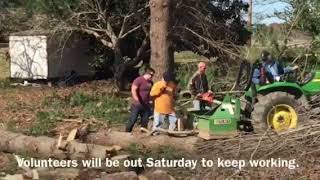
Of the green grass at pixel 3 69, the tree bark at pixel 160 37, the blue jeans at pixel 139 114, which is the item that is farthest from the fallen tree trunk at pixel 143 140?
the green grass at pixel 3 69

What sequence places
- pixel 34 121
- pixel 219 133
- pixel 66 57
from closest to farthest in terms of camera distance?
pixel 219 133 → pixel 34 121 → pixel 66 57

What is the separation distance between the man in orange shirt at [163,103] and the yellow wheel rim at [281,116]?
197 cm

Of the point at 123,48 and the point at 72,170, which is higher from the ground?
the point at 123,48

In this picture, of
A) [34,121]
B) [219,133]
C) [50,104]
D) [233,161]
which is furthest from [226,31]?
[233,161]

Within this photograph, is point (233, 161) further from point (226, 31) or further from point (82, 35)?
point (82, 35)

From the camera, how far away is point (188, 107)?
44.0ft

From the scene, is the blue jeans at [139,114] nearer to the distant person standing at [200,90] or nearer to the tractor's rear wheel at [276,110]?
the distant person standing at [200,90]

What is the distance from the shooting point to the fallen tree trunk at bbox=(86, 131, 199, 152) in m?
11.1

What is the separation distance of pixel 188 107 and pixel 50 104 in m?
6.66

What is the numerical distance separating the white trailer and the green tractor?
48.5 ft

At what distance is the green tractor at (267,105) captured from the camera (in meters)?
11.4

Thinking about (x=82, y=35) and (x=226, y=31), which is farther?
(x=82, y=35)

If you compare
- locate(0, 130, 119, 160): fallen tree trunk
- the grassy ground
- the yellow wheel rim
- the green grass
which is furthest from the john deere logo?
the green grass

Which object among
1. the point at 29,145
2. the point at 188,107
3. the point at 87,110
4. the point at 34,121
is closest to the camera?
the point at 29,145
